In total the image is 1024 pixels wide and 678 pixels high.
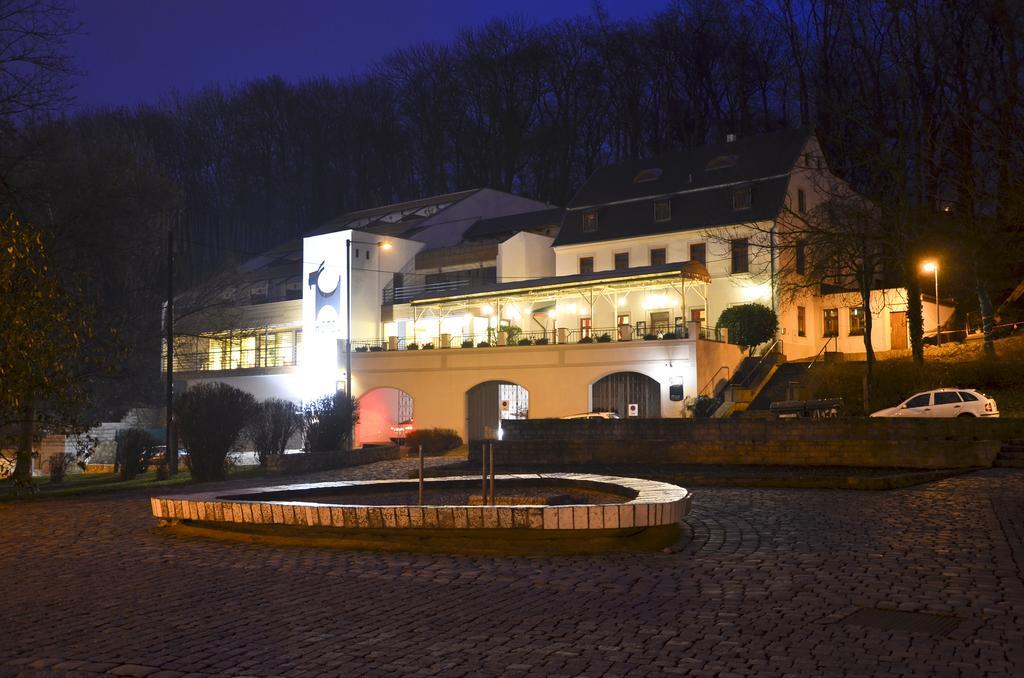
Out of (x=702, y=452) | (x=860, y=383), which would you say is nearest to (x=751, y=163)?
(x=860, y=383)

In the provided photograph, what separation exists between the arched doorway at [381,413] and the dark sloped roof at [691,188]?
1073 centimetres

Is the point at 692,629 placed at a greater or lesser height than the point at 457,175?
lesser

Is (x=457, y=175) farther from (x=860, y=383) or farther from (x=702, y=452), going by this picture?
(x=702, y=452)

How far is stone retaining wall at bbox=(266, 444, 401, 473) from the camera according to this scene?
88.5 ft

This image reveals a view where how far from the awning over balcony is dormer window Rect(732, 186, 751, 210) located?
3.66m

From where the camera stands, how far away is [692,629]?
6.51 m

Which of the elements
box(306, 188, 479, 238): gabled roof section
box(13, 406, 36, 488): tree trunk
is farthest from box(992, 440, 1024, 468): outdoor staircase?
box(306, 188, 479, 238): gabled roof section

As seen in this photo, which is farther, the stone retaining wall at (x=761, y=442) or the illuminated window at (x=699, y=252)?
the illuminated window at (x=699, y=252)

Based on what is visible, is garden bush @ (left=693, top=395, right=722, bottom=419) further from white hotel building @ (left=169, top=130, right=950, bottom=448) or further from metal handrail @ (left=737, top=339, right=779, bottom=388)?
metal handrail @ (left=737, top=339, right=779, bottom=388)

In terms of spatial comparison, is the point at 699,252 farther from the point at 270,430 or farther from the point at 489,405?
the point at 270,430

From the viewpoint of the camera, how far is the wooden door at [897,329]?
143 feet

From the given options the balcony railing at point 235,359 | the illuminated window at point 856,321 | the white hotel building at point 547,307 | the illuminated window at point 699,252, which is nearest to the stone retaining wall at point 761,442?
the white hotel building at point 547,307

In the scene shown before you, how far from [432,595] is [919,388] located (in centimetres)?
2572

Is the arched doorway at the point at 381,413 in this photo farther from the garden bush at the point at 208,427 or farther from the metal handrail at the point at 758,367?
the garden bush at the point at 208,427
